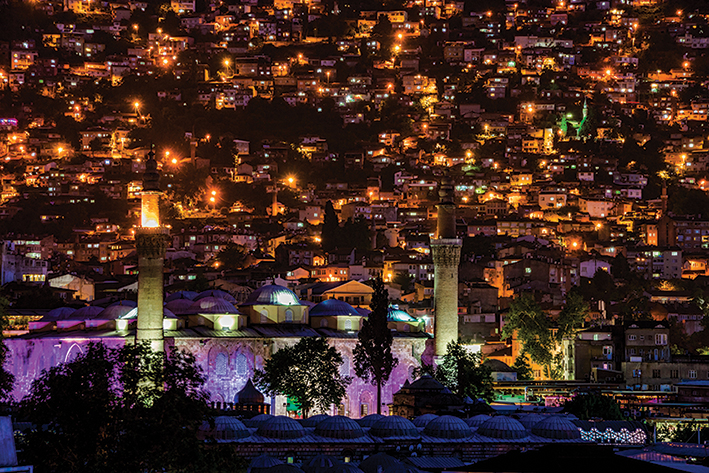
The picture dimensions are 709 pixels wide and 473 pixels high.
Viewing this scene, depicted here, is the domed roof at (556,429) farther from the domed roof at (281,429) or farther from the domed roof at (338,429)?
the domed roof at (281,429)

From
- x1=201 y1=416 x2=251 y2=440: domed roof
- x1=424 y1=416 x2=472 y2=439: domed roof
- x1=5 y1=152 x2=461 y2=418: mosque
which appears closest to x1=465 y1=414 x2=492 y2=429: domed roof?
x1=424 y1=416 x2=472 y2=439: domed roof

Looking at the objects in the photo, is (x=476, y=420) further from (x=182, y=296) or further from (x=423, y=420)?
(x=182, y=296)

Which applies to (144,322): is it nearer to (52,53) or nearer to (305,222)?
(305,222)

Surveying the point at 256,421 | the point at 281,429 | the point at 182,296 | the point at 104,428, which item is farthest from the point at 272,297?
the point at 104,428

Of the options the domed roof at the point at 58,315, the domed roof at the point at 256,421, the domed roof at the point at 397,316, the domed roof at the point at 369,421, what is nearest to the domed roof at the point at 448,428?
the domed roof at the point at 369,421

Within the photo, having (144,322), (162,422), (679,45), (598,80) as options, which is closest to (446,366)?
(144,322)

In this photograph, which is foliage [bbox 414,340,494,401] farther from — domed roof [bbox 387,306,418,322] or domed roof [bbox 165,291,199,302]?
Result: domed roof [bbox 165,291,199,302]
